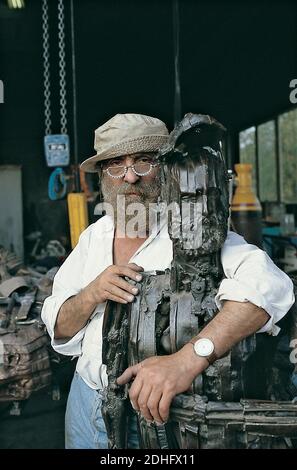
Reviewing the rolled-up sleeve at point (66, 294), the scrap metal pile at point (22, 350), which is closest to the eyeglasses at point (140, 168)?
the rolled-up sleeve at point (66, 294)

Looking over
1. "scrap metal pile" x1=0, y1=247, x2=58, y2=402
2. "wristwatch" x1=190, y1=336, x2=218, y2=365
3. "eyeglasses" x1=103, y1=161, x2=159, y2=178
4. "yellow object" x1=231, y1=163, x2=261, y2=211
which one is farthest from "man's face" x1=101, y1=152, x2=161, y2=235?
"yellow object" x1=231, y1=163, x2=261, y2=211

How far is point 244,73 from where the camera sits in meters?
7.00

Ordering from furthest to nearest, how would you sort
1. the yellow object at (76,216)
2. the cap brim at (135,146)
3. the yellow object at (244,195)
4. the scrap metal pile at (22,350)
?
the yellow object at (244,195) < the yellow object at (76,216) < the scrap metal pile at (22,350) < the cap brim at (135,146)

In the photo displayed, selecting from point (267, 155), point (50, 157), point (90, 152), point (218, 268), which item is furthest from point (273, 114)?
point (218, 268)

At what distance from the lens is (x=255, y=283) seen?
1.39 meters

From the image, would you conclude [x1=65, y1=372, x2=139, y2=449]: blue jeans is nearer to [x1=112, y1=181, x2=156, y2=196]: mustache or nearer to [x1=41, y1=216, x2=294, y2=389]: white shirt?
[x1=41, y1=216, x2=294, y2=389]: white shirt

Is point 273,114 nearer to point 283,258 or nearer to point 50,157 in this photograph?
point 283,258

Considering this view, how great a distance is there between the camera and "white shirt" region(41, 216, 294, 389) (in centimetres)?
141

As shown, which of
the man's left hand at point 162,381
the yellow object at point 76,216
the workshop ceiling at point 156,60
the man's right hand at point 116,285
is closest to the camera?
the man's left hand at point 162,381

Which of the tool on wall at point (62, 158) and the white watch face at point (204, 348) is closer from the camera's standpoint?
the white watch face at point (204, 348)

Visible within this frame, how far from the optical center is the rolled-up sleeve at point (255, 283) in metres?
1.38

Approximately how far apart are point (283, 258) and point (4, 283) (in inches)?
82.1

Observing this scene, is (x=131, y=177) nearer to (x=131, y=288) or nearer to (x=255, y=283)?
(x=131, y=288)

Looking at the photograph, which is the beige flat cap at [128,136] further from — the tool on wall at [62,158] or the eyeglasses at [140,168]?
the tool on wall at [62,158]
